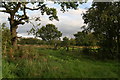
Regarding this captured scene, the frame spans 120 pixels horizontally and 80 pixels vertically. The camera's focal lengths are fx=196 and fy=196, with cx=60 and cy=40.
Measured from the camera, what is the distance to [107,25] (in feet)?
73.8

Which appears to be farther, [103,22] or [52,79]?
[103,22]

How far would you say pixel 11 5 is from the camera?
75.3 ft

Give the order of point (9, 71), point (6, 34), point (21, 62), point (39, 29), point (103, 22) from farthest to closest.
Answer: point (103, 22) → point (39, 29) → point (6, 34) → point (21, 62) → point (9, 71)

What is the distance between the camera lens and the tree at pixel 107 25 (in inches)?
857

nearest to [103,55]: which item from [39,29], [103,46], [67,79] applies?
[103,46]

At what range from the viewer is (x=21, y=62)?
38.5 feet

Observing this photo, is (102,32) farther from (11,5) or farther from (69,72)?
(69,72)

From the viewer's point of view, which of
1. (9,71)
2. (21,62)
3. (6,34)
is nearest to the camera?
(9,71)

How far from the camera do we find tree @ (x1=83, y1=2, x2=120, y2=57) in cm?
2177

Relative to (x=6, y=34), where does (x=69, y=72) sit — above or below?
below

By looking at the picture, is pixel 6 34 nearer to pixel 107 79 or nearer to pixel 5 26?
pixel 5 26

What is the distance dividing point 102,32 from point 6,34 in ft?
39.5

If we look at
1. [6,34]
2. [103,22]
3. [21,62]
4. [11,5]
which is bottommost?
[21,62]

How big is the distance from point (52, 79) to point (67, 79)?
0.74 meters
